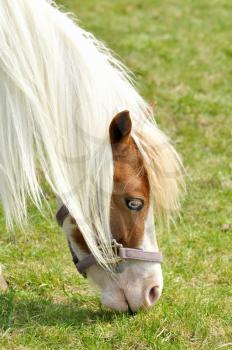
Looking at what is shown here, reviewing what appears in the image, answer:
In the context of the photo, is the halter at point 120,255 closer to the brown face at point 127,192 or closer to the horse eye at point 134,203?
the brown face at point 127,192

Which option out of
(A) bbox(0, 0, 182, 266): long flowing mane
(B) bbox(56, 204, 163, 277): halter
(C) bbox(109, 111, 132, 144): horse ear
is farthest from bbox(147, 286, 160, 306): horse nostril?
(C) bbox(109, 111, 132, 144): horse ear

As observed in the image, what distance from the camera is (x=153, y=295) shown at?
353 cm

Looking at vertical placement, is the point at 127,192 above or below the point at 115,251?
above

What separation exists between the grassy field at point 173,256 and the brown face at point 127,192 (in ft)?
1.43

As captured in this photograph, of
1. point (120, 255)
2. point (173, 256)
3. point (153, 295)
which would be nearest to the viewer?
point (120, 255)

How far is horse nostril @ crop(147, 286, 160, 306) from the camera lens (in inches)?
137

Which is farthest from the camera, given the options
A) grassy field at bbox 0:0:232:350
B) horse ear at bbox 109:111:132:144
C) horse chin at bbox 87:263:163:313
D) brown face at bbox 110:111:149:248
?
grassy field at bbox 0:0:232:350

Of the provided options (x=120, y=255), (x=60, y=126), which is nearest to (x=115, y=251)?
(x=120, y=255)

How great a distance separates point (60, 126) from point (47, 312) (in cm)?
92

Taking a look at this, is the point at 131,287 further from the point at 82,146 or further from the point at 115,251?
the point at 82,146

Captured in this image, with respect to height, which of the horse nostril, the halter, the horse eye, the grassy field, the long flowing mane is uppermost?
the long flowing mane

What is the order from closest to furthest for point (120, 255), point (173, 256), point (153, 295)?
point (120, 255) → point (153, 295) → point (173, 256)

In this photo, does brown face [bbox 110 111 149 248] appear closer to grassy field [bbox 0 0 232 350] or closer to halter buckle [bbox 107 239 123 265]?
halter buckle [bbox 107 239 123 265]

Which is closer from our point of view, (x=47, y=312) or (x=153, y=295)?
(x=153, y=295)
